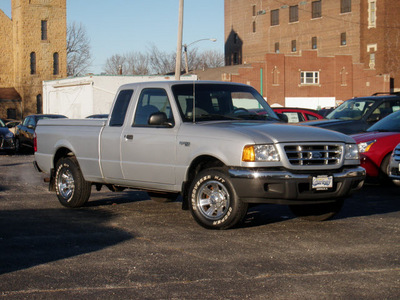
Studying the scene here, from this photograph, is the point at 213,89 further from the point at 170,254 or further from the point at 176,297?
the point at 176,297

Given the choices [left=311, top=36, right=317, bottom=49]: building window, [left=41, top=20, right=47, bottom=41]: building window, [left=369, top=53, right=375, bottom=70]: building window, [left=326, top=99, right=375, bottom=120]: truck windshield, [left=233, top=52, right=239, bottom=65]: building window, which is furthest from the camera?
[left=233, top=52, right=239, bottom=65]: building window

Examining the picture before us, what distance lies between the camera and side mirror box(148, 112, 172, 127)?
898cm

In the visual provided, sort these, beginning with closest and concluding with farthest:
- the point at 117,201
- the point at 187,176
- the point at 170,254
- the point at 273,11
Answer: the point at 170,254, the point at 187,176, the point at 117,201, the point at 273,11

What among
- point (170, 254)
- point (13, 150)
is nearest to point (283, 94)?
point (13, 150)

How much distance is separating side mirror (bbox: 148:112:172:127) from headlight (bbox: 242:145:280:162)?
57.2 inches

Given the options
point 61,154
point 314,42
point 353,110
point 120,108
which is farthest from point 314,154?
point 314,42

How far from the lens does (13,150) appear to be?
Answer: 27125mm

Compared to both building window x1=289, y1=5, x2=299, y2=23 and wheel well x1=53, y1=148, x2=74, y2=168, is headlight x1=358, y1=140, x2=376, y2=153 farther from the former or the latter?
building window x1=289, y1=5, x2=299, y2=23

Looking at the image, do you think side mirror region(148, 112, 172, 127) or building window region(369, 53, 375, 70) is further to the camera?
building window region(369, 53, 375, 70)

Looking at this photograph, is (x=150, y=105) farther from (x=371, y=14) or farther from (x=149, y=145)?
(x=371, y=14)

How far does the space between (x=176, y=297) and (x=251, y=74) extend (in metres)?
58.3

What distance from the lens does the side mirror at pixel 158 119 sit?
898 cm

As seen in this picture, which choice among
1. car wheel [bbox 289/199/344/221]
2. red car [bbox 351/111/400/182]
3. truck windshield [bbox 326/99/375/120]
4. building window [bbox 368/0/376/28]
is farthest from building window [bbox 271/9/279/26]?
car wheel [bbox 289/199/344/221]

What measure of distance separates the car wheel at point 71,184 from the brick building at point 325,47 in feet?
169
